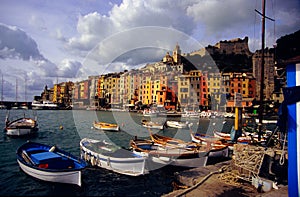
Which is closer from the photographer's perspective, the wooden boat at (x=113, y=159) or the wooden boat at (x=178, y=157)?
the wooden boat at (x=113, y=159)

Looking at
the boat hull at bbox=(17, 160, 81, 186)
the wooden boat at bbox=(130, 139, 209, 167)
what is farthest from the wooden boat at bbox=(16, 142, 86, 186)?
the wooden boat at bbox=(130, 139, 209, 167)

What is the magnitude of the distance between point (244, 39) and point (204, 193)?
381 ft

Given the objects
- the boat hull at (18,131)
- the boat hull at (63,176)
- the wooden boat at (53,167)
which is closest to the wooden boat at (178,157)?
the wooden boat at (53,167)

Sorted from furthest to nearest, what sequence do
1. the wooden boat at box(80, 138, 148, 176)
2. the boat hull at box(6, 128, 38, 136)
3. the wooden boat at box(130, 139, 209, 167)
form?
the boat hull at box(6, 128, 38, 136) → the wooden boat at box(130, 139, 209, 167) → the wooden boat at box(80, 138, 148, 176)

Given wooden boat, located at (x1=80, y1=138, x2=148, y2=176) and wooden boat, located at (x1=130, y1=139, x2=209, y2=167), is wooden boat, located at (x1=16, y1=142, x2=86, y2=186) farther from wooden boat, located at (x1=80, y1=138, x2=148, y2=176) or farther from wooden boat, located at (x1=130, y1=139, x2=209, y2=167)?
wooden boat, located at (x1=130, y1=139, x2=209, y2=167)

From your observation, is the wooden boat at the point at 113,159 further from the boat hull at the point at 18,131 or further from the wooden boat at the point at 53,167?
the boat hull at the point at 18,131

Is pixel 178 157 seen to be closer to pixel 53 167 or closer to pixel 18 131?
pixel 53 167

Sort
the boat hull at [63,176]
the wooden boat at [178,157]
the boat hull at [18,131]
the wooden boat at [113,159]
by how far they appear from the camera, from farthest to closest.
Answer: the boat hull at [18,131]
the wooden boat at [178,157]
the wooden boat at [113,159]
the boat hull at [63,176]

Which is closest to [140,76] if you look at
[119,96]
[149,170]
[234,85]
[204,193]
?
[119,96]

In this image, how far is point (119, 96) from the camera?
322 feet

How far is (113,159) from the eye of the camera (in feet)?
44.5

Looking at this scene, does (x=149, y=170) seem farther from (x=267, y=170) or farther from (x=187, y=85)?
(x=187, y=85)

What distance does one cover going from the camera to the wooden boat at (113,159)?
43.0 feet

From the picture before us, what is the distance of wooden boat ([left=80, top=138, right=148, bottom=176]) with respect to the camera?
13.1 m
